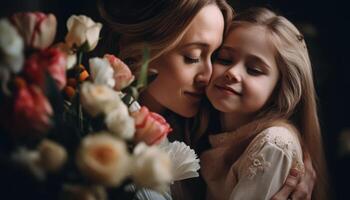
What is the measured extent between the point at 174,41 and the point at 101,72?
0.38 metres

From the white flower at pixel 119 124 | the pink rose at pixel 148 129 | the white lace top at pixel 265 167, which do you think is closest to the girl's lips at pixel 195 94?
Result: the white lace top at pixel 265 167

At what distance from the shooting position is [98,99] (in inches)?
30.3

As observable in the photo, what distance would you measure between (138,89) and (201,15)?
40 cm

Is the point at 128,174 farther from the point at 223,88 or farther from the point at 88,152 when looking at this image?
the point at 223,88

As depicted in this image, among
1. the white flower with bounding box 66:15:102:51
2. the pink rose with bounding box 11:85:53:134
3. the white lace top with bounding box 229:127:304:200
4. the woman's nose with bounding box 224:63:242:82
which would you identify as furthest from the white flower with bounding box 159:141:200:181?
the pink rose with bounding box 11:85:53:134

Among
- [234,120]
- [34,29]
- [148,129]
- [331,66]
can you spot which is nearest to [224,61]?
[234,120]

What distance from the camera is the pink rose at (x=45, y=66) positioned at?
2.44ft

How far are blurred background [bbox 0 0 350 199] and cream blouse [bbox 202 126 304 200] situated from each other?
32 centimetres

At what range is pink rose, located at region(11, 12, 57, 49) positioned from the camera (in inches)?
31.2

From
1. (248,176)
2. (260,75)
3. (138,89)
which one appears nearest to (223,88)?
(260,75)

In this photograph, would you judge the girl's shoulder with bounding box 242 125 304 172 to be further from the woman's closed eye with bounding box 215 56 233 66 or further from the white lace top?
the woman's closed eye with bounding box 215 56 233 66

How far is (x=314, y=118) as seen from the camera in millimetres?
1364

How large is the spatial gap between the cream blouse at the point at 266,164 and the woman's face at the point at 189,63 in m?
0.21

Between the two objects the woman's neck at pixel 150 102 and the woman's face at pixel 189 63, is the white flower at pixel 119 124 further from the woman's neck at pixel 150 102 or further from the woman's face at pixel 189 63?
the woman's neck at pixel 150 102
